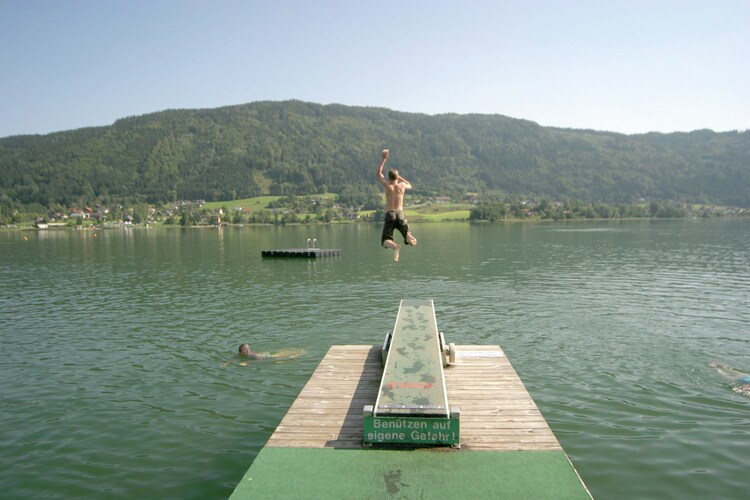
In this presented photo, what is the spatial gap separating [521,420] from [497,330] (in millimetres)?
15798

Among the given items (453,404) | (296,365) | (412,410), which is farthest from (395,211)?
(296,365)

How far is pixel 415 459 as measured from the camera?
10094 mm

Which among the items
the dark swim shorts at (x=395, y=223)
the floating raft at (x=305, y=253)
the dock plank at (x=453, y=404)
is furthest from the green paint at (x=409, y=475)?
the floating raft at (x=305, y=253)

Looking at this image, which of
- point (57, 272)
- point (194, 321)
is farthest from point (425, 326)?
point (57, 272)

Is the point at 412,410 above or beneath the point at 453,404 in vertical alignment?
above

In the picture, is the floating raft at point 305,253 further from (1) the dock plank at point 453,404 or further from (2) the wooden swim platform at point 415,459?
(2) the wooden swim platform at point 415,459

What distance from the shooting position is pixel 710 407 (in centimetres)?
1670

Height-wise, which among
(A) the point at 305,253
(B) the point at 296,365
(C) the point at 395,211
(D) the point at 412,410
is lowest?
(B) the point at 296,365

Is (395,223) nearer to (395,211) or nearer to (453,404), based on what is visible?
(395,211)

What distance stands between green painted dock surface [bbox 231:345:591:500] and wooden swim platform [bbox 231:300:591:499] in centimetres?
2

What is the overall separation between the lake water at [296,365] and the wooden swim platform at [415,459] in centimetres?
208

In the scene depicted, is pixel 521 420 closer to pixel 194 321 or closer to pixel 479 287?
pixel 194 321

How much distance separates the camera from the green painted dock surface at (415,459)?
912 cm

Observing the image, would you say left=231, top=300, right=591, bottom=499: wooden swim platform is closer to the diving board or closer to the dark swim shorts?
the diving board
